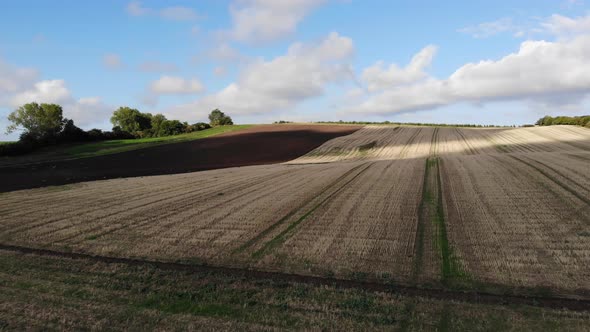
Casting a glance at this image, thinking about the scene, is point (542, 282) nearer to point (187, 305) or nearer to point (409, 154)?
point (187, 305)

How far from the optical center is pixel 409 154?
4569cm

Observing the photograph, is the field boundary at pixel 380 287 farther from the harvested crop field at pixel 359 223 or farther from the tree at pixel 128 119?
the tree at pixel 128 119

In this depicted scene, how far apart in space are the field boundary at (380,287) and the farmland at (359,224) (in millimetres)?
220

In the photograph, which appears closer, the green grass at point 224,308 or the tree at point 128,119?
the green grass at point 224,308

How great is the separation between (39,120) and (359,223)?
243 feet

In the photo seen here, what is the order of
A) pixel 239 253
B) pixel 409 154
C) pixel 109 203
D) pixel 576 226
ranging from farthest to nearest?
pixel 409 154 → pixel 109 203 → pixel 576 226 → pixel 239 253

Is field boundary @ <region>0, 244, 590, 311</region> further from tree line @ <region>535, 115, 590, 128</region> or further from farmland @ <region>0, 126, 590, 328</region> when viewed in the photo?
tree line @ <region>535, 115, 590, 128</region>

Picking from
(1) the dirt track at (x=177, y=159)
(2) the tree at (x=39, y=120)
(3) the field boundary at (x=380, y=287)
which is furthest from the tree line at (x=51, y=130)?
(3) the field boundary at (x=380, y=287)

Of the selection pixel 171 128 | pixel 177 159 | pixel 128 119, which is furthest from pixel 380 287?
pixel 128 119

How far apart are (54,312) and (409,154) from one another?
136ft

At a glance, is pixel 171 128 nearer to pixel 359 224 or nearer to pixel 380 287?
pixel 359 224

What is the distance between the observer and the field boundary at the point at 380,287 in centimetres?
925


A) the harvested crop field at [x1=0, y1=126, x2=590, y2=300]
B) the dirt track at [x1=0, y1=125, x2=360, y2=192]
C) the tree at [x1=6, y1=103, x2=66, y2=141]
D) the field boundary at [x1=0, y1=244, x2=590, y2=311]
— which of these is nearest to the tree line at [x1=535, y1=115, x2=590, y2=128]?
the dirt track at [x1=0, y1=125, x2=360, y2=192]

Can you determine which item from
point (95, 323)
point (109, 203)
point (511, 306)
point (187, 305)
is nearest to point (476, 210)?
point (511, 306)
